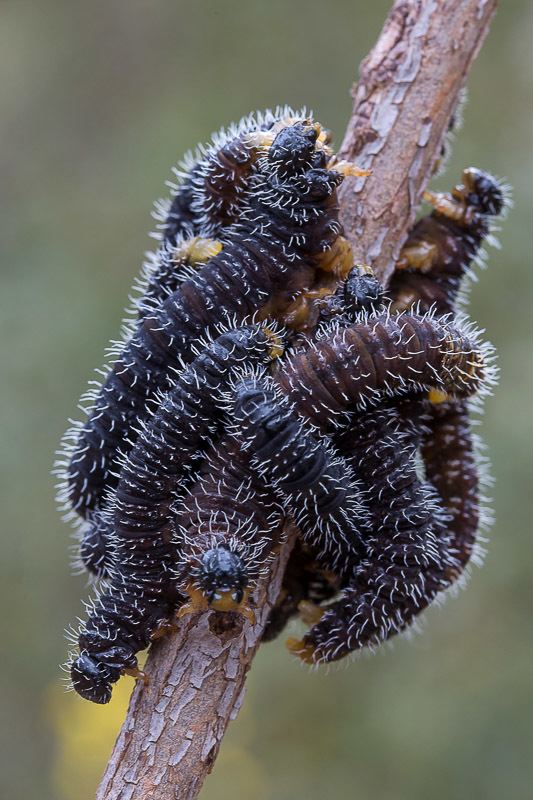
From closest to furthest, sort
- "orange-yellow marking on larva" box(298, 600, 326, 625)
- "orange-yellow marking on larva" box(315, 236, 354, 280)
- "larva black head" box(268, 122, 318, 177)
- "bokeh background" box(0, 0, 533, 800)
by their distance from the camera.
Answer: "larva black head" box(268, 122, 318, 177) < "orange-yellow marking on larva" box(315, 236, 354, 280) < "orange-yellow marking on larva" box(298, 600, 326, 625) < "bokeh background" box(0, 0, 533, 800)

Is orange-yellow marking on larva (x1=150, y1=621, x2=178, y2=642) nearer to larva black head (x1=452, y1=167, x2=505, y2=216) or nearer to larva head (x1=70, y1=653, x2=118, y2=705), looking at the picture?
larva head (x1=70, y1=653, x2=118, y2=705)

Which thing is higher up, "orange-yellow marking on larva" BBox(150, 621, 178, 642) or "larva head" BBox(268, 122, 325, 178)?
"larva head" BBox(268, 122, 325, 178)

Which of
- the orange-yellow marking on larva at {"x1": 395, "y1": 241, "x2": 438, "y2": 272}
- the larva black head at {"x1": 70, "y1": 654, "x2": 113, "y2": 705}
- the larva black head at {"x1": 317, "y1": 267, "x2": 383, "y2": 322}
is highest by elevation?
the orange-yellow marking on larva at {"x1": 395, "y1": 241, "x2": 438, "y2": 272}

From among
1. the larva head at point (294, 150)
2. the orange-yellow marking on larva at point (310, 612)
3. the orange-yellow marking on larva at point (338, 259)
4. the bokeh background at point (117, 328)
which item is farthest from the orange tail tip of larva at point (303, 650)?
the bokeh background at point (117, 328)

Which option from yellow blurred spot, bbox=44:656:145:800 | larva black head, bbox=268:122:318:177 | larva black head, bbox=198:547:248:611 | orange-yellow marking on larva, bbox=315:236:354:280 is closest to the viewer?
larva black head, bbox=198:547:248:611

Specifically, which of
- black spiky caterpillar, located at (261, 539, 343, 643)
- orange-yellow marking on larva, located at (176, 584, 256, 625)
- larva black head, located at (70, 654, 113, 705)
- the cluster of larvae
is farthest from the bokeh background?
orange-yellow marking on larva, located at (176, 584, 256, 625)

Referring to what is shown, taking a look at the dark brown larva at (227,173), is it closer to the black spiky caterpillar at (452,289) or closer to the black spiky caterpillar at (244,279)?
the black spiky caterpillar at (244,279)

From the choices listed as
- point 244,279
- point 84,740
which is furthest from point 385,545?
point 84,740

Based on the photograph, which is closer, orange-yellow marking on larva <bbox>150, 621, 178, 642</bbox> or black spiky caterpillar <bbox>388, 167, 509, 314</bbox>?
orange-yellow marking on larva <bbox>150, 621, 178, 642</bbox>

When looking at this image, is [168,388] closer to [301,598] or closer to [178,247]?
[178,247]
